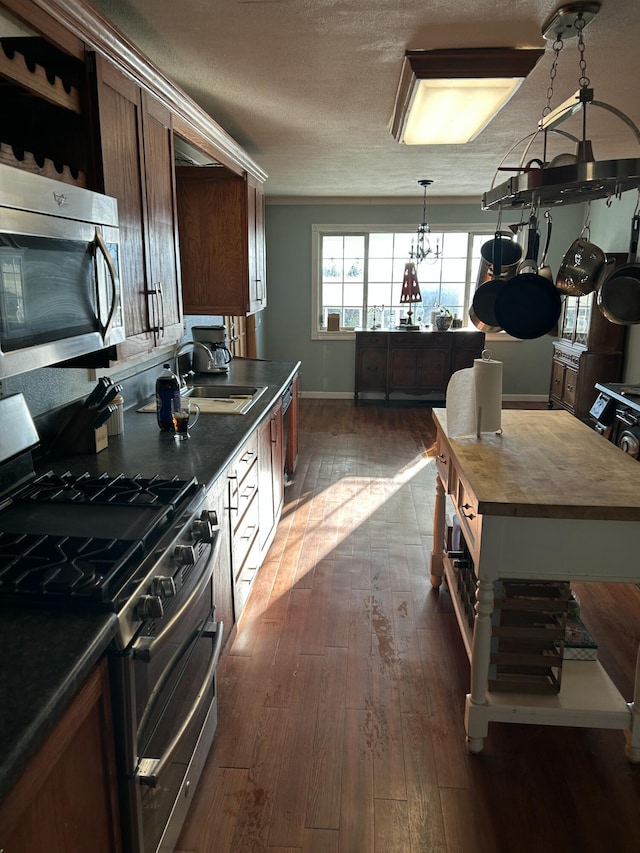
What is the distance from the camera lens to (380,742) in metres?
2.07

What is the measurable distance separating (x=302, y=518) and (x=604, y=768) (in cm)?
230

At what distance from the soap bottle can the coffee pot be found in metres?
1.42

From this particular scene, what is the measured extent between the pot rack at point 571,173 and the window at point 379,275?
5.36 m

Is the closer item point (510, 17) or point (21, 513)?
point (21, 513)

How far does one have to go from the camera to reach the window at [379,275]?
291 inches

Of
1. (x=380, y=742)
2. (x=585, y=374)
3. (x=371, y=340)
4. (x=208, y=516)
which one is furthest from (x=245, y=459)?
(x=371, y=340)

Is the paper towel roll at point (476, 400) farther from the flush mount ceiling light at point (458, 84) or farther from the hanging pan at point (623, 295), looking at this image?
the flush mount ceiling light at point (458, 84)

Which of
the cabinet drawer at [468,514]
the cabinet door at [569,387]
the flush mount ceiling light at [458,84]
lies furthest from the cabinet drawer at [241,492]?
the cabinet door at [569,387]

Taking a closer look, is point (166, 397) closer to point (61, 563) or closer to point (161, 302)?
point (161, 302)

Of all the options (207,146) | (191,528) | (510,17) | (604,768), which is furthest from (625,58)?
(604,768)

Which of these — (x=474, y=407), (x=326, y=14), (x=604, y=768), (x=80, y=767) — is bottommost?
(x=604, y=768)

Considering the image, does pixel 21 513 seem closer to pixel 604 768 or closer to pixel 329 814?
pixel 329 814

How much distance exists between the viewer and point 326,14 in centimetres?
194

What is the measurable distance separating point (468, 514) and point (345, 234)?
231 inches
